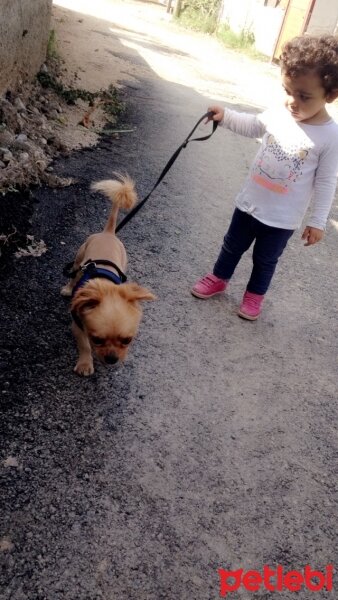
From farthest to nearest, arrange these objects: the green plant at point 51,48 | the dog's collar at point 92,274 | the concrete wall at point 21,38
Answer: the green plant at point 51,48
the concrete wall at point 21,38
the dog's collar at point 92,274

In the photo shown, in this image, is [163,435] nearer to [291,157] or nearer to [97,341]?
[97,341]

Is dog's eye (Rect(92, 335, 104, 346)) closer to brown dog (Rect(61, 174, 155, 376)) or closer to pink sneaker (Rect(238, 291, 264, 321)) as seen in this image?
brown dog (Rect(61, 174, 155, 376))

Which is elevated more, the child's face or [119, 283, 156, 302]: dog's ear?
the child's face

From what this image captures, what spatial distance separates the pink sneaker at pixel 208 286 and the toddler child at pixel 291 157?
299 millimetres

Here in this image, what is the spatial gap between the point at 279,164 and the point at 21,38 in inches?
152

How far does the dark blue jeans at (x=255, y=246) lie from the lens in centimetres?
343

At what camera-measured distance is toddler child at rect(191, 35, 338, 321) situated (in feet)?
9.25

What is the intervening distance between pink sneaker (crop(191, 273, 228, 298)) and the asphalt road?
2.6 inches

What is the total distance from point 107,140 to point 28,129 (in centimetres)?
115

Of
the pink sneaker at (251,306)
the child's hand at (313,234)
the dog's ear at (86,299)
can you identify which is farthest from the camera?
the pink sneaker at (251,306)

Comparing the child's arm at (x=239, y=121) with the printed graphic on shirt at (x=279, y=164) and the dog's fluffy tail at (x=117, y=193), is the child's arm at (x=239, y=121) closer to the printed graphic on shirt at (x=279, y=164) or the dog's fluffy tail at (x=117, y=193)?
the printed graphic on shirt at (x=279, y=164)

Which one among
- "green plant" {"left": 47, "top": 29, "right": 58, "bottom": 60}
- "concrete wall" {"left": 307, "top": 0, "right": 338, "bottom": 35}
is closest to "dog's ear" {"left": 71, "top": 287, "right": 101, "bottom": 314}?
"green plant" {"left": 47, "top": 29, "right": 58, "bottom": 60}

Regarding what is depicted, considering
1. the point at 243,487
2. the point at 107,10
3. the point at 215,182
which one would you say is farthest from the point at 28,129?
the point at 107,10

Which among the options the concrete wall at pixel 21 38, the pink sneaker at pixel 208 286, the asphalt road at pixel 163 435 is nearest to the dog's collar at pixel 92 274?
the asphalt road at pixel 163 435
